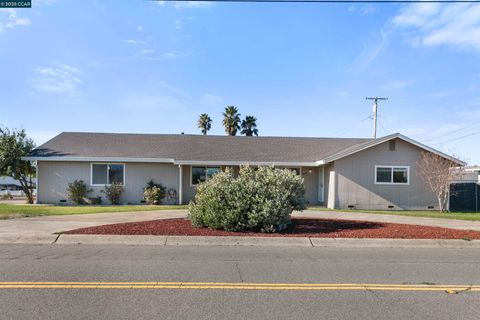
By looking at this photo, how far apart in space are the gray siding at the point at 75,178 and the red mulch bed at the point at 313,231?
10.8 metres

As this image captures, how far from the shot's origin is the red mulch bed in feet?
38.2

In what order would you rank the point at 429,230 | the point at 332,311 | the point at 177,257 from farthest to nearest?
the point at 429,230, the point at 177,257, the point at 332,311

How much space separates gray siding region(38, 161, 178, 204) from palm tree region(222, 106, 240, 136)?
102 ft

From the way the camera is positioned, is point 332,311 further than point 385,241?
No

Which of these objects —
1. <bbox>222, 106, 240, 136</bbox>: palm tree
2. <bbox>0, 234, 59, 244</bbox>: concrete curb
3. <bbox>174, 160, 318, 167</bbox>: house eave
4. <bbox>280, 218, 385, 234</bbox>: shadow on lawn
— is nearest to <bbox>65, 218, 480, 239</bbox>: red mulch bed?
<bbox>280, 218, 385, 234</bbox>: shadow on lawn

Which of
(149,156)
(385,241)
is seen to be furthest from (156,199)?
(385,241)

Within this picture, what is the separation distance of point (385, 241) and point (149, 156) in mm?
16041

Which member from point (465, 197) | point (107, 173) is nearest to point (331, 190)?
point (465, 197)

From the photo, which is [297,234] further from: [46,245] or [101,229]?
[46,245]

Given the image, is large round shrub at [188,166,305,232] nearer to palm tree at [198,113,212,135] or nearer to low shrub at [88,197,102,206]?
Answer: low shrub at [88,197,102,206]

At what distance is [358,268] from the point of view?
8070mm

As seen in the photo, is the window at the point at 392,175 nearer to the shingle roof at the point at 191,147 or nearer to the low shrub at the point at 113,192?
the shingle roof at the point at 191,147

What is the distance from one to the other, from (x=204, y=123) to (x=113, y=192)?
3689 centimetres

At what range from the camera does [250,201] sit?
40.2 ft
